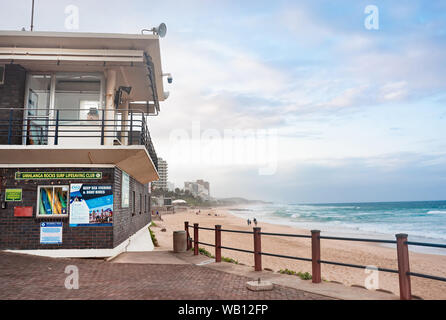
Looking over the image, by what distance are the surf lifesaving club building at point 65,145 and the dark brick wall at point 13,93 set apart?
0.03m

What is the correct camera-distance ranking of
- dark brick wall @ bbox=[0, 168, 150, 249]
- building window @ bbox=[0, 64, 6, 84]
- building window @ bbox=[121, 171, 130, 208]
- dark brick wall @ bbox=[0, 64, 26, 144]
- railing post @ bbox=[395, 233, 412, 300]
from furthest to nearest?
1. building window @ bbox=[121, 171, 130, 208]
2. building window @ bbox=[0, 64, 6, 84]
3. dark brick wall @ bbox=[0, 64, 26, 144]
4. dark brick wall @ bbox=[0, 168, 150, 249]
5. railing post @ bbox=[395, 233, 412, 300]

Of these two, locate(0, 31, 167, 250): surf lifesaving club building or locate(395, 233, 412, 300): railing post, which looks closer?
locate(395, 233, 412, 300): railing post

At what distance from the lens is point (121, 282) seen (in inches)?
335

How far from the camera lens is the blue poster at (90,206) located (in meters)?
12.1

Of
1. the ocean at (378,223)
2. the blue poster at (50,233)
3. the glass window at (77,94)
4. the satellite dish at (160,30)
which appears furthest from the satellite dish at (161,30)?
the ocean at (378,223)

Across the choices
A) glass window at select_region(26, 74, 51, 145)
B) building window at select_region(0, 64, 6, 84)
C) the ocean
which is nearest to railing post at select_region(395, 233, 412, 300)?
glass window at select_region(26, 74, 51, 145)

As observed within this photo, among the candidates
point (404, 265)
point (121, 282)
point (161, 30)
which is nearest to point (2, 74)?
point (161, 30)

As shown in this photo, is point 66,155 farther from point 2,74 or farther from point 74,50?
point 2,74

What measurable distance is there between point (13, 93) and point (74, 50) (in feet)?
9.52

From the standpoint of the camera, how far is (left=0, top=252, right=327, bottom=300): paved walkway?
7098mm

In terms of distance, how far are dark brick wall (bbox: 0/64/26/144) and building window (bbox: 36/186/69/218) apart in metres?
2.47

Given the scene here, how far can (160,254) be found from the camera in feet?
44.1

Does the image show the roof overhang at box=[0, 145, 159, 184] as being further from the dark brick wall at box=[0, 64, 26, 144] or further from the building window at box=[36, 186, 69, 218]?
the dark brick wall at box=[0, 64, 26, 144]

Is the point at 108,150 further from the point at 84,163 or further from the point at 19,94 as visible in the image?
the point at 19,94
